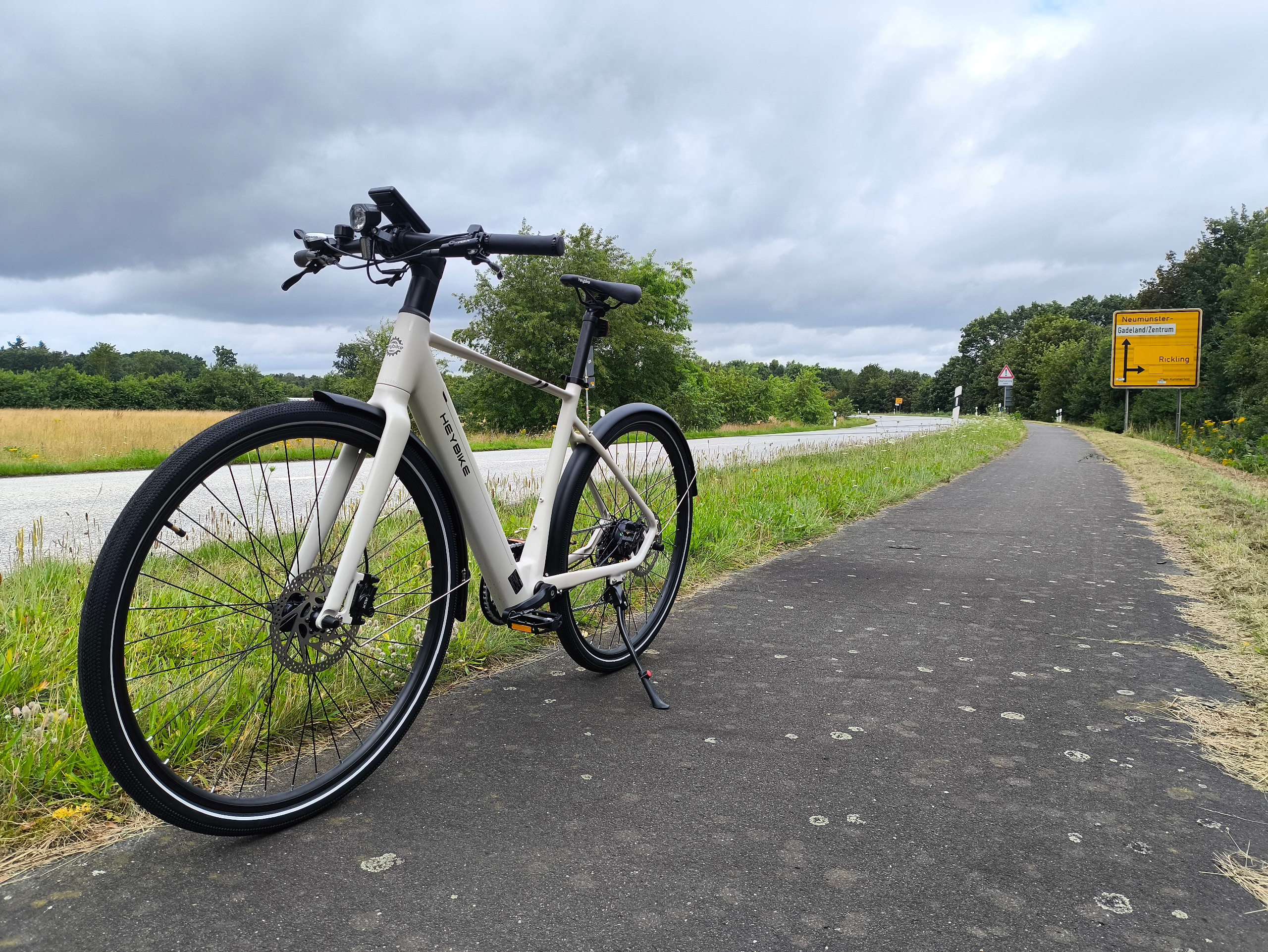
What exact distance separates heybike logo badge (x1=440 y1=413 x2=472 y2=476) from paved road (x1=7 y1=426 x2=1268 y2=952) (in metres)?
0.90

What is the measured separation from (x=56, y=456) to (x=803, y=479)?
12.2 meters

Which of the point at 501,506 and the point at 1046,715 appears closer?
the point at 1046,715

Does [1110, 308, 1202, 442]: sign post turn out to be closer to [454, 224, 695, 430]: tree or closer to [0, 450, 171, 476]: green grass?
[454, 224, 695, 430]: tree

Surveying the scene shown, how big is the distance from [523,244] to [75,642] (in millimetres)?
2257

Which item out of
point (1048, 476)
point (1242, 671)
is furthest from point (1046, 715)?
point (1048, 476)

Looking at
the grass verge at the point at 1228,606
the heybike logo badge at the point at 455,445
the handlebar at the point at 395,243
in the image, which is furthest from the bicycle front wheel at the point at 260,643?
the grass verge at the point at 1228,606

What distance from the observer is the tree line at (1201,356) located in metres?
25.5

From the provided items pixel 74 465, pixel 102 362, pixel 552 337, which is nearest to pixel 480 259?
pixel 74 465

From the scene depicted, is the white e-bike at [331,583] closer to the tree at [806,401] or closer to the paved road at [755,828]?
the paved road at [755,828]

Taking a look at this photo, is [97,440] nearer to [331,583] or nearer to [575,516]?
[575,516]

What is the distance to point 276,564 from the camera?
228 cm

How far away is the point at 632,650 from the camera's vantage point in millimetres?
3133

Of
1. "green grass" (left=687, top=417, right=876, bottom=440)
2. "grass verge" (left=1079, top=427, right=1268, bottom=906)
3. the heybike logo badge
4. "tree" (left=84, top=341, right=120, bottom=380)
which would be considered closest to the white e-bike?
the heybike logo badge

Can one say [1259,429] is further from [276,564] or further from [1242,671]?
[276,564]
